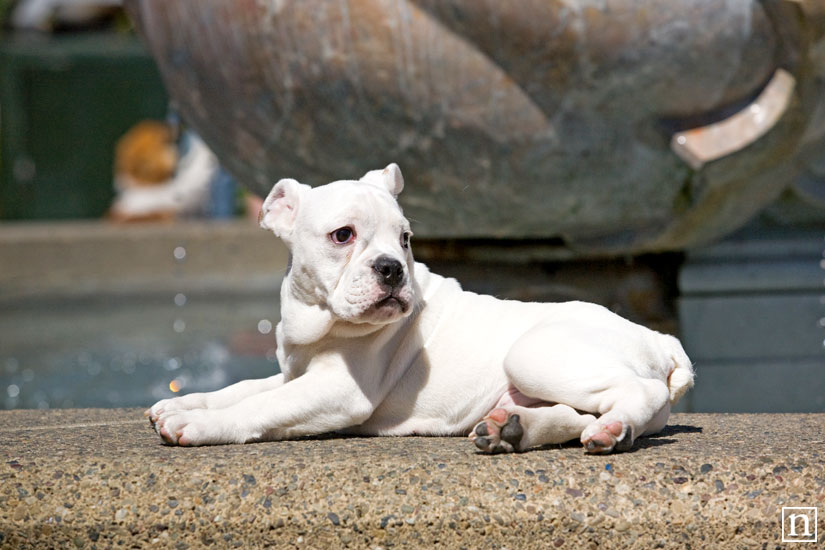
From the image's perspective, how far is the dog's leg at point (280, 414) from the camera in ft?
8.59

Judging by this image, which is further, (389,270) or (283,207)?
(283,207)

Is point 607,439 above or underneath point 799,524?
above

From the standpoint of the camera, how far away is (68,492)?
2357mm

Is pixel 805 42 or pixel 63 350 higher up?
pixel 805 42

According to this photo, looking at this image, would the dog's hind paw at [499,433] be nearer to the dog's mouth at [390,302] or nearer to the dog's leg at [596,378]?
the dog's leg at [596,378]

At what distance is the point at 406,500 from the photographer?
229cm

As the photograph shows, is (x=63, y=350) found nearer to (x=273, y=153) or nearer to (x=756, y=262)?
(x=273, y=153)

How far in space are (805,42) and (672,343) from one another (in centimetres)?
166

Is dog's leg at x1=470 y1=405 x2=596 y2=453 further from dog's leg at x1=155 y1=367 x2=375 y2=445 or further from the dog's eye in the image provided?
the dog's eye

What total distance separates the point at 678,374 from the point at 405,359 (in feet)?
2.37

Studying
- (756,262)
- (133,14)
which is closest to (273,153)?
(133,14)

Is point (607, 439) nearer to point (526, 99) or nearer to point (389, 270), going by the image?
point (389, 270)

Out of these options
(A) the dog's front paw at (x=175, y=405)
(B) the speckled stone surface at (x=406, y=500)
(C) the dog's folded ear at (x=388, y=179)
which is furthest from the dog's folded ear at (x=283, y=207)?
(B) the speckled stone surface at (x=406, y=500)

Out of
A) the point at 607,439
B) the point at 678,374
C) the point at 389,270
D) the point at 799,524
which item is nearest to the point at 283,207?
the point at 389,270
